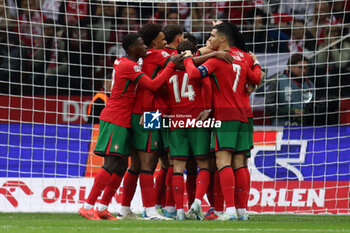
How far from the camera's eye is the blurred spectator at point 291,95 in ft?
36.3

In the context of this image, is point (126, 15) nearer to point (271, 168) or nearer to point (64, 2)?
point (64, 2)

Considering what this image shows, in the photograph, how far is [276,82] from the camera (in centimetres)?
1132

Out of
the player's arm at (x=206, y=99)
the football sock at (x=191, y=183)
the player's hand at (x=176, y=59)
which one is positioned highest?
the player's hand at (x=176, y=59)

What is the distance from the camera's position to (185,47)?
7.98m

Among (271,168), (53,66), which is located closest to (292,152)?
(271,168)

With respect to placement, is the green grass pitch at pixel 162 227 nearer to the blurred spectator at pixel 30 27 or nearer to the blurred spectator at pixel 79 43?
the blurred spectator at pixel 79 43

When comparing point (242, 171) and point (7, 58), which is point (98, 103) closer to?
point (7, 58)

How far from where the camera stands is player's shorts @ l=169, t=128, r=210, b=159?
771 cm

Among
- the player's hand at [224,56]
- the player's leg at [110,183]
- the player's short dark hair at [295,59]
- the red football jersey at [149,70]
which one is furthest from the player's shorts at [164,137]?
the player's short dark hair at [295,59]

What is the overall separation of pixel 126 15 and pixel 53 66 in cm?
145

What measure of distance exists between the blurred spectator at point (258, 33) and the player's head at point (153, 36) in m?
3.64

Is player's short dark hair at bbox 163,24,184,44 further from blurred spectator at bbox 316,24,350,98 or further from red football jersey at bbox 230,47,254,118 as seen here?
blurred spectator at bbox 316,24,350,98

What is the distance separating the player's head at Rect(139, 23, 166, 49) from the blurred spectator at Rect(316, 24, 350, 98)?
4.09 metres

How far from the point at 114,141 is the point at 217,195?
1.23 metres
